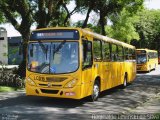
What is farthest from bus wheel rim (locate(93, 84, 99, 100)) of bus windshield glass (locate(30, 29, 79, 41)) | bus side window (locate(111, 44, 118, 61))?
bus side window (locate(111, 44, 118, 61))

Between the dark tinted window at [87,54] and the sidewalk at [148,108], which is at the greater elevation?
the dark tinted window at [87,54]

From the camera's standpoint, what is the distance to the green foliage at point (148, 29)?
79750mm

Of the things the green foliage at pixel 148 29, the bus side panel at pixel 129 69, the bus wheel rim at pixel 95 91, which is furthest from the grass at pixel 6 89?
the green foliage at pixel 148 29

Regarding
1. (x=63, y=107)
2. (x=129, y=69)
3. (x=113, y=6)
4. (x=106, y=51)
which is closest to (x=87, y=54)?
(x=63, y=107)

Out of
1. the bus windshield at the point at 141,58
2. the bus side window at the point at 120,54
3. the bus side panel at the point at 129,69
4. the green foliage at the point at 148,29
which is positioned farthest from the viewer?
the green foliage at the point at 148,29

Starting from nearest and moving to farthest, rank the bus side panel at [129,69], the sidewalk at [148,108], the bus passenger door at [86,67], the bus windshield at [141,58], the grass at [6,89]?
the sidewalk at [148,108], the bus passenger door at [86,67], the grass at [6,89], the bus side panel at [129,69], the bus windshield at [141,58]

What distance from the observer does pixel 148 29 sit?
81938mm

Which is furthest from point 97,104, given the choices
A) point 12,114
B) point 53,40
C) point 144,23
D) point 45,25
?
point 144,23

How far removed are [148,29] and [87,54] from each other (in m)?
69.2

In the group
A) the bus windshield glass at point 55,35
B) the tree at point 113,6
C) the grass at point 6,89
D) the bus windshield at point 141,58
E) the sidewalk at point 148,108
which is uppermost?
the tree at point 113,6

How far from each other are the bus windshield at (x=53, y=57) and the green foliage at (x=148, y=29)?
65.4 m

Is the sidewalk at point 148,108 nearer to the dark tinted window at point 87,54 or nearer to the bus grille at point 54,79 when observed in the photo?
the dark tinted window at point 87,54

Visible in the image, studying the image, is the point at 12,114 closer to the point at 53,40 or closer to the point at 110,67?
the point at 53,40

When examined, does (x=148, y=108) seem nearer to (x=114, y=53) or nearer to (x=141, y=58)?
(x=114, y=53)
